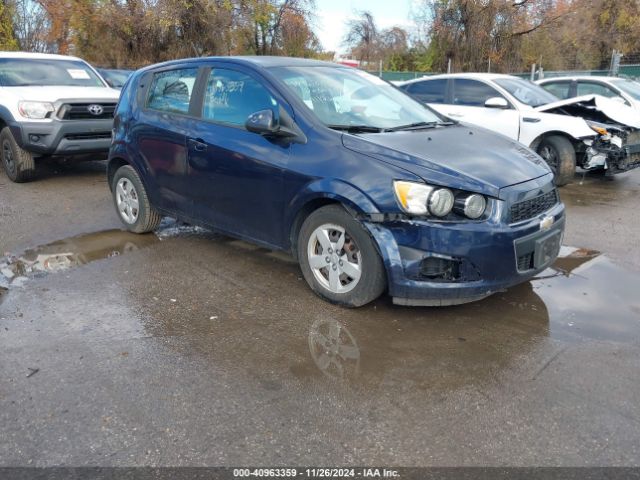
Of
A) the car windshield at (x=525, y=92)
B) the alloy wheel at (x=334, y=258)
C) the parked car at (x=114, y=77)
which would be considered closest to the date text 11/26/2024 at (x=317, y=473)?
the alloy wheel at (x=334, y=258)

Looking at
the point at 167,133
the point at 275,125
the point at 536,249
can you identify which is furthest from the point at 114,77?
the point at 536,249

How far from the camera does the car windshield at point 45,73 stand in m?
8.95

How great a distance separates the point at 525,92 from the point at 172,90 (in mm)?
5972

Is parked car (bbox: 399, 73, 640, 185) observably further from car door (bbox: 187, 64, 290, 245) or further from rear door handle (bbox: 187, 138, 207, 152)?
rear door handle (bbox: 187, 138, 207, 152)

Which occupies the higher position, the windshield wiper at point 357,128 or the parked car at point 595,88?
the parked car at point 595,88

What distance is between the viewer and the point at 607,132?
26.7ft

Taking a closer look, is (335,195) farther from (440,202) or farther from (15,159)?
(15,159)

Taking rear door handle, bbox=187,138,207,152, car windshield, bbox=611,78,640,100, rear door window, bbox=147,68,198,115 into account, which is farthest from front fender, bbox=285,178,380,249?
car windshield, bbox=611,78,640,100

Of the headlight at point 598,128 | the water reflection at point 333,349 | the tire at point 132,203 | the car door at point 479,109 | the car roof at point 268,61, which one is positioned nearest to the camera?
the water reflection at point 333,349

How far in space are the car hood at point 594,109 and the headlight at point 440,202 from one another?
5748 millimetres

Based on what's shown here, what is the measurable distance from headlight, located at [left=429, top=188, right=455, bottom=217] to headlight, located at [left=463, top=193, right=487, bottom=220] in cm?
10

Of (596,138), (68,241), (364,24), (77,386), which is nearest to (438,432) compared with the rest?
(77,386)

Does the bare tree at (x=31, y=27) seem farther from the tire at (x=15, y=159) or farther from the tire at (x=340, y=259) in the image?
the tire at (x=340, y=259)

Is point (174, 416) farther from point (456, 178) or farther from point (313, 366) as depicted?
point (456, 178)
